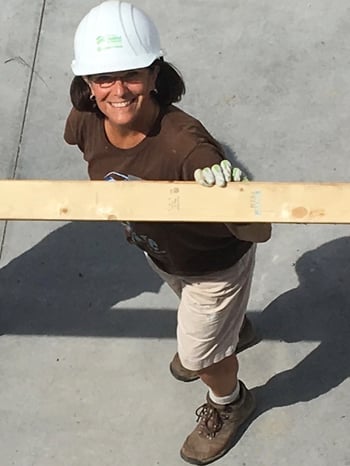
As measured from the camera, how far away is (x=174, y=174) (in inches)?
111

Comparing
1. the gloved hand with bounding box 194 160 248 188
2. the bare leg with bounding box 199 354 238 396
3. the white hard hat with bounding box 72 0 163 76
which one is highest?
the white hard hat with bounding box 72 0 163 76

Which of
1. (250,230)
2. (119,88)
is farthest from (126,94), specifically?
(250,230)

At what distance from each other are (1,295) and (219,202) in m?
1.80

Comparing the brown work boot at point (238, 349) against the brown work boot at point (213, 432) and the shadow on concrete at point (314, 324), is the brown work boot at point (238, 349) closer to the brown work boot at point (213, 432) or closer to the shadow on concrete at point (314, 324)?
the shadow on concrete at point (314, 324)

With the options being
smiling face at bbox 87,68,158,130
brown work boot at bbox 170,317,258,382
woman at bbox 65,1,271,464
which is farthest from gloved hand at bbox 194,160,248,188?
brown work boot at bbox 170,317,258,382

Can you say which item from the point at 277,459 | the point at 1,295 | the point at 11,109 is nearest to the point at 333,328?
the point at 277,459

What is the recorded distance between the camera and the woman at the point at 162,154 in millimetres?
2746

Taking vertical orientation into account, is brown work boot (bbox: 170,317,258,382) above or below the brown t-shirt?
below

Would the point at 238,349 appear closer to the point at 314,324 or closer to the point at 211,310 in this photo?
the point at 314,324

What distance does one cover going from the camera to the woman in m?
2.75

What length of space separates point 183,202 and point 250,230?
0.77 ft

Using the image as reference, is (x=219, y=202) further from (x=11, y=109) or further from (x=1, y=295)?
(x=11, y=109)

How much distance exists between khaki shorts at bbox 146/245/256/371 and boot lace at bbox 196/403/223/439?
412 mm

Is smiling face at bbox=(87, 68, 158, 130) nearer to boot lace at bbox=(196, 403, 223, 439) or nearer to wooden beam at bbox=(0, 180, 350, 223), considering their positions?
wooden beam at bbox=(0, 180, 350, 223)
